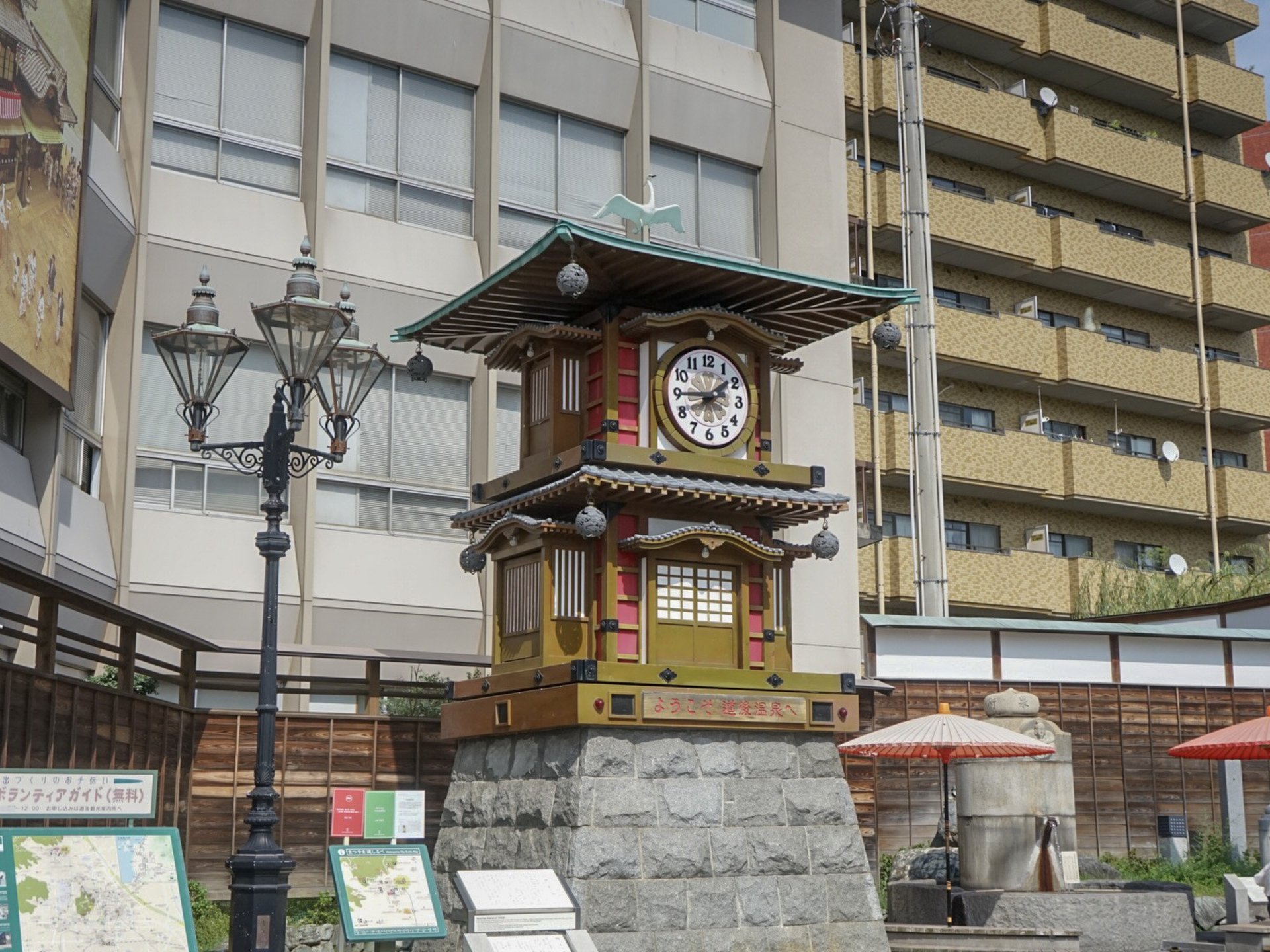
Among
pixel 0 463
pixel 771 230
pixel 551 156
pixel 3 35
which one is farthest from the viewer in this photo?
pixel 771 230

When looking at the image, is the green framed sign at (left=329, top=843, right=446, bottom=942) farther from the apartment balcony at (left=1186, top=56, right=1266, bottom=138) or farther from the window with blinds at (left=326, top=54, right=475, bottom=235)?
the apartment balcony at (left=1186, top=56, right=1266, bottom=138)

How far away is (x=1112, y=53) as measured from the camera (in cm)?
4225

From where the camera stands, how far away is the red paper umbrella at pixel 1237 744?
18938mm

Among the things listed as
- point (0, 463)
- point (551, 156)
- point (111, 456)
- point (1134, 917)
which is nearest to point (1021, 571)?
point (551, 156)

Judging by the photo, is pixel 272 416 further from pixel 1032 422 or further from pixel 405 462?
pixel 1032 422

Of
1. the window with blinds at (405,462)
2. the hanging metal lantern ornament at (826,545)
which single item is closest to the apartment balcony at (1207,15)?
the window with blinds at (405,462)

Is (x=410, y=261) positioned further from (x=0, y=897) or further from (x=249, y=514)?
(x=0, y=897)

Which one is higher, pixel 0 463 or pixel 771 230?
pixel 771 230

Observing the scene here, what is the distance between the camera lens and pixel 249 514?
22.4 m

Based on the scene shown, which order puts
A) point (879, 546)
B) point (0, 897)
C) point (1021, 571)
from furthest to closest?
1. point (1021, 571)
2. point (879, 546)
3. point (0, 897)

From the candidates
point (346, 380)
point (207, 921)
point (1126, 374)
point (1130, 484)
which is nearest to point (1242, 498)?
point (1130, 484)

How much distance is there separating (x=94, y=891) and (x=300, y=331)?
433 centimetres

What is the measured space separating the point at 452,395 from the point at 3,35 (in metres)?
9.88

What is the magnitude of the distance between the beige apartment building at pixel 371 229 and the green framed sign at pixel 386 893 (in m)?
6.70
